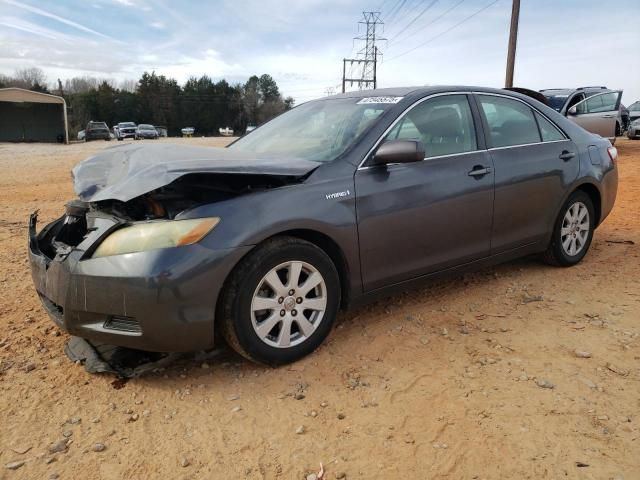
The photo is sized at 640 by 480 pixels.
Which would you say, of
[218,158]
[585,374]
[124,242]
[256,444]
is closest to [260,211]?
[218,158]

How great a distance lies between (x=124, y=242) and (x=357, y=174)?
1.39m

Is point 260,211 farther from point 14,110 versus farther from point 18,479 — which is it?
point 14,110

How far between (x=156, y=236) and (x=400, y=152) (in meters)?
1.50

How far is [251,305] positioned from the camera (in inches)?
109

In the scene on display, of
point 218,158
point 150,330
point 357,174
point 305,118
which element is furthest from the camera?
point 305,118

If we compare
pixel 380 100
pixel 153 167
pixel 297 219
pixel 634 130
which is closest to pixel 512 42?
pixel 634 130

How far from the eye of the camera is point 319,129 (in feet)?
12.3

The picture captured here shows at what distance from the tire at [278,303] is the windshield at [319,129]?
711mm

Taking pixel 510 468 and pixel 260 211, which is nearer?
pixel 510 468

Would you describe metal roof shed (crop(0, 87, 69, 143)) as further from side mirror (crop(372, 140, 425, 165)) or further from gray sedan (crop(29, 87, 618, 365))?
side mirror (crop(372, 140, 425, 165))

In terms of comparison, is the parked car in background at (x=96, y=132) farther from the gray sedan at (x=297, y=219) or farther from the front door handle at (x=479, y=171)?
the front door handle at (x=479, y=171)

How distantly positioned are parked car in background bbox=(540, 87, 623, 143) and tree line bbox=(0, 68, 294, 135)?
54272 mm

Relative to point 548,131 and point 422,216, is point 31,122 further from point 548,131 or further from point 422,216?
Answer: point 422,216

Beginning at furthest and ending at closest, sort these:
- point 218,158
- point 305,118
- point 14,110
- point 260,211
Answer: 1. point 14,110
2. point 305,118
3. point 218,158
4. point 260,211
